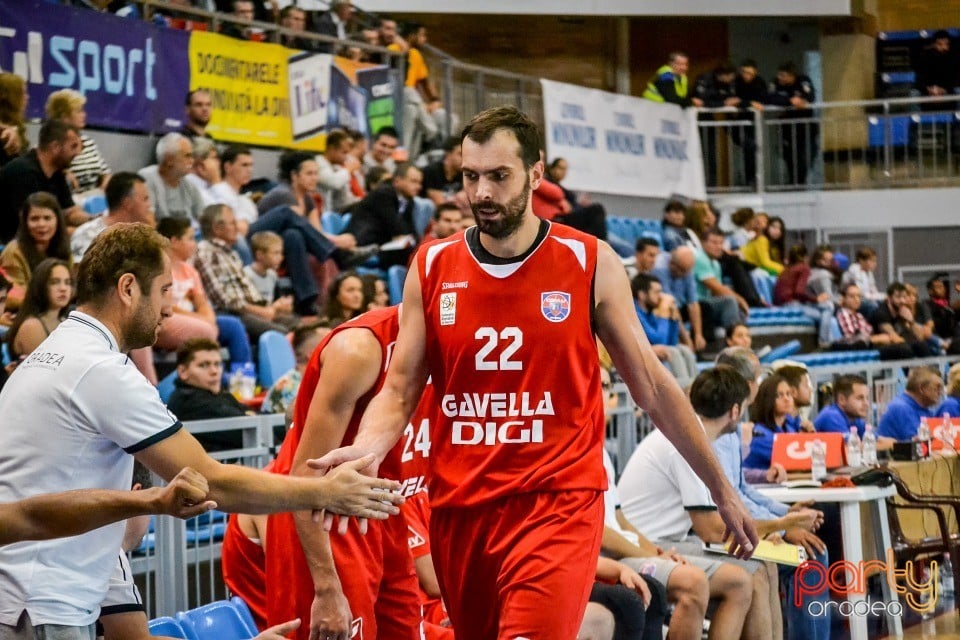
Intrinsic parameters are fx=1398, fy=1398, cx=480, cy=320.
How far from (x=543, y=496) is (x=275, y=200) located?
24.2 ft

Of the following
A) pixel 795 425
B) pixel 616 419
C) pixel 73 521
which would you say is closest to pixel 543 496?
pixel 73 521

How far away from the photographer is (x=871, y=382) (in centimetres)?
1204

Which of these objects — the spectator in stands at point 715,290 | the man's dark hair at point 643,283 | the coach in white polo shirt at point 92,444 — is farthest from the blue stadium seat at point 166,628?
the spectator in stands at point 715,290

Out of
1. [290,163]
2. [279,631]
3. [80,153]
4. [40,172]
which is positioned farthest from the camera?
[290,163]

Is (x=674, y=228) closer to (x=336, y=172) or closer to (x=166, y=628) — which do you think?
(x=336, y=172)

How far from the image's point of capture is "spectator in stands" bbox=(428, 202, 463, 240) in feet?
Result: 35.9

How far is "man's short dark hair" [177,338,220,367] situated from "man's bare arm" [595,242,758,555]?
3.50m

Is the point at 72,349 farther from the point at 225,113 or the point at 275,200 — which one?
the point at 225,113

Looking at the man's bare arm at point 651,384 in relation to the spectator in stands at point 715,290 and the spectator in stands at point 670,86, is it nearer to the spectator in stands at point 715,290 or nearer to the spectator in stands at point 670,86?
the spectator in stands at point 715,290

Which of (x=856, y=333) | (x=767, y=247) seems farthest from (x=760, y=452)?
(x=767, y=247)

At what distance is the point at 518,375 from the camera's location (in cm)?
381

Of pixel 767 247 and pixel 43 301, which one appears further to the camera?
pixel 767 247

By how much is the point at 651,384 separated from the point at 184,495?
1528 millimetres

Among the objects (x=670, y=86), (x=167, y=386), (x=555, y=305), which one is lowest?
(x=167, y=386)
